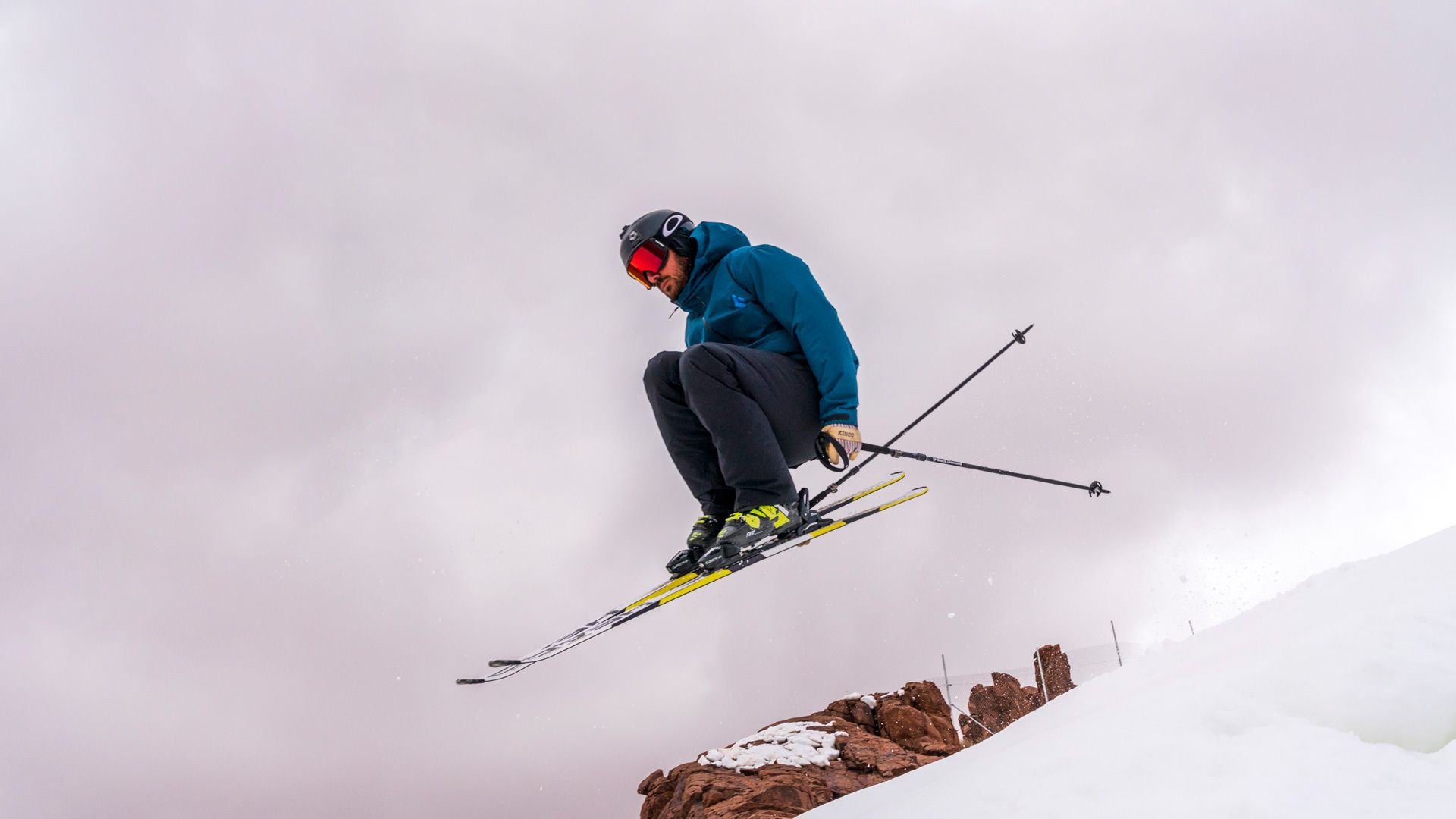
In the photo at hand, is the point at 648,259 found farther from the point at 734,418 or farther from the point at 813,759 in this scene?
the point at 813,759

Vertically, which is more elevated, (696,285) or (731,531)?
(696,285)

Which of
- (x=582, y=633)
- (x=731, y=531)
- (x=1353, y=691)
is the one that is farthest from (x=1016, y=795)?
(x=582, y=633)

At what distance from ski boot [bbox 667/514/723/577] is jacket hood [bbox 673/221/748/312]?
141 centimetres

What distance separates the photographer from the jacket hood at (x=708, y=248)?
15.7 ft

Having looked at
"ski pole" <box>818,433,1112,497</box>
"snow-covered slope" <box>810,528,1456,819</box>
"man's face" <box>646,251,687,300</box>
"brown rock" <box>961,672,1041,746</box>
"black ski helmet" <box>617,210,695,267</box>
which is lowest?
"brown rock" <box>961,672,1041,746</box>

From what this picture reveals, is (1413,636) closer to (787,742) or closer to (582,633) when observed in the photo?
(582,633)

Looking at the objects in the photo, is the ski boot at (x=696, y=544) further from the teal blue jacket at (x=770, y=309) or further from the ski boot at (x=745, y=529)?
the teal blue jacket at (x=770, y=309)

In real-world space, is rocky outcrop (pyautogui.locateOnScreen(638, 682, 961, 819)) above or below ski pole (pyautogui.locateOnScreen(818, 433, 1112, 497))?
below

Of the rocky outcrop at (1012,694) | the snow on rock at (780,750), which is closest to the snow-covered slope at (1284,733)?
the snow on rock at (780,750)

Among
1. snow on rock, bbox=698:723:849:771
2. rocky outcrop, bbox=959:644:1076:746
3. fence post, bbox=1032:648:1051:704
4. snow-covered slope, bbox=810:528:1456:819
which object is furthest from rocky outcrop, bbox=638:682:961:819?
snow-covered slope, bbox=810:528:1456:819

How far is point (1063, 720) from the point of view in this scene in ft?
9.39

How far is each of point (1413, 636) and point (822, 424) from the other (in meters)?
2.62

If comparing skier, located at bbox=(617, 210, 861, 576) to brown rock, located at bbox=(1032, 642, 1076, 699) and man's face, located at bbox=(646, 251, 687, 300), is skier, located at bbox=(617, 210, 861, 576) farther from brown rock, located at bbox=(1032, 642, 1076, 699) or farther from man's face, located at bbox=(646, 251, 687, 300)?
brown rock, located at bbox=(1032, 642, 1076, 699)

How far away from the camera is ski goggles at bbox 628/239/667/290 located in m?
4.70
